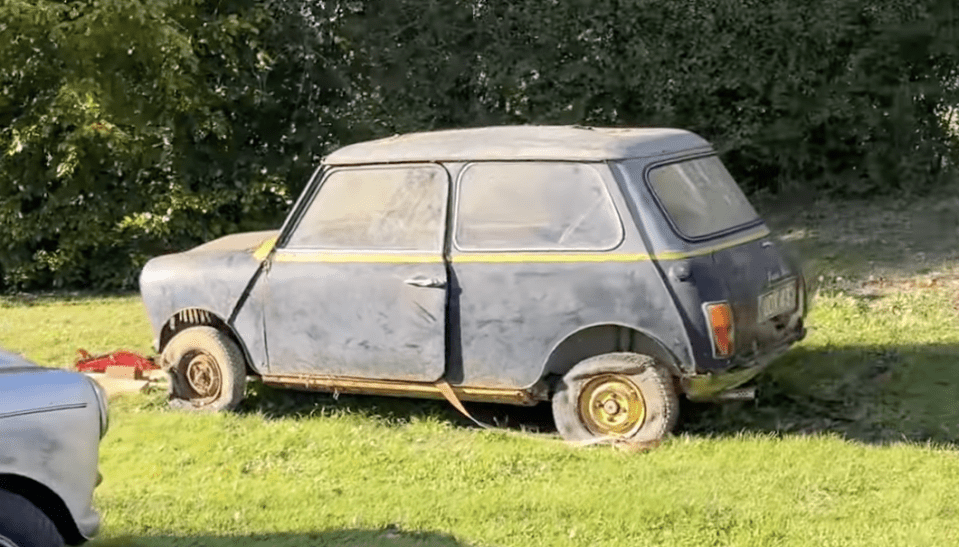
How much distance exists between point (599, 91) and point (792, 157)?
2358 mm

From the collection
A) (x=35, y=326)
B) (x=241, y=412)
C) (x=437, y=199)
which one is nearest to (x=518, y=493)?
(x=437, y=199)

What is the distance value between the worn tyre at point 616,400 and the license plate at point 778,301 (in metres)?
0.66

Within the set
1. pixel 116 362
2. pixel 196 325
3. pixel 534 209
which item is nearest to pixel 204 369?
pixel 196 325

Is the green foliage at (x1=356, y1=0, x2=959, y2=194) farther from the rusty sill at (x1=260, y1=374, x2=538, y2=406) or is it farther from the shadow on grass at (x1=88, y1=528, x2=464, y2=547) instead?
the shadow on grass at (x1=88, y1=528, x2=464, y2=547)

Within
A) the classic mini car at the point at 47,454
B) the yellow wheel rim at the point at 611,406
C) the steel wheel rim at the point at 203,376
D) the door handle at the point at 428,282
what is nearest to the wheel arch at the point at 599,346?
the yellow wheel rim at the point at 611,406

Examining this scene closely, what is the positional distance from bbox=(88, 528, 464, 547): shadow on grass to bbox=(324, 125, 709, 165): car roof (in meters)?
2.35

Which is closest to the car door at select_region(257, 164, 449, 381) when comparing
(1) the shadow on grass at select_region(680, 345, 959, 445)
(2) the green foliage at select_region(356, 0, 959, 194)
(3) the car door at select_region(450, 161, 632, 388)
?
(3) the car door at select_region(450, 161, 632, 388)

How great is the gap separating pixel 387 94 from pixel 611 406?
772cm

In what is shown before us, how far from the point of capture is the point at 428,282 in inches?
264

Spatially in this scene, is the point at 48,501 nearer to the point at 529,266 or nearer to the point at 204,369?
the point at 529,266

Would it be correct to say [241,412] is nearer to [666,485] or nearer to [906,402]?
[666,485]

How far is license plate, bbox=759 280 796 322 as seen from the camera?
6.54 meters

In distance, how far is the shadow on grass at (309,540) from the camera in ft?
17.2

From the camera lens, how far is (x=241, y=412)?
7.52m
